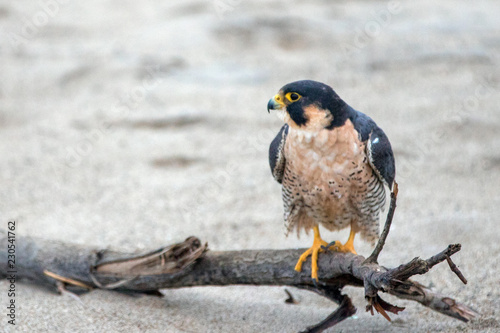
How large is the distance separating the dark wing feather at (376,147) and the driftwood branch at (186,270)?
423 mm

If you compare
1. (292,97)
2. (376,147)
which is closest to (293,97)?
(292,97)

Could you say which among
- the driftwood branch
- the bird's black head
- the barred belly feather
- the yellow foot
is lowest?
the driftwood branch

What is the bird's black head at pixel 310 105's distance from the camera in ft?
7.95

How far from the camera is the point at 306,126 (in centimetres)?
247

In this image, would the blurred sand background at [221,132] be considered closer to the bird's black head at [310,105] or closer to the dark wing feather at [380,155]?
the dark wing feather at [380,155]

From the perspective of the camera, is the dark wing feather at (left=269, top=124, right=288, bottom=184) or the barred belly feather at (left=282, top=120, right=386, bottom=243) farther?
the dark wing feather at (left=269, top=124, right=288, bottom=184)

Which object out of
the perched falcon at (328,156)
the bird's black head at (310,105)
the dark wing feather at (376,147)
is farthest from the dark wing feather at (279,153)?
the dark wing feather at (376,147)

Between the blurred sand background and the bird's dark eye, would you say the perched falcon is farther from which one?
the blurred sand background

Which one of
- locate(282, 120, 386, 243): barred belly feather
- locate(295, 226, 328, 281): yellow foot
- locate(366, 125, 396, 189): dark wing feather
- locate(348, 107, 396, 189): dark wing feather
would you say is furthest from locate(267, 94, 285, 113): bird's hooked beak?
locate(295, 226, 328, 281): yellow foot

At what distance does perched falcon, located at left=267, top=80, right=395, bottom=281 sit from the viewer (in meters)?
2.45

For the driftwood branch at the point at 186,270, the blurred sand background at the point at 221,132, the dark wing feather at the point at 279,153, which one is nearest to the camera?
the driftwood branch at the point at 186,270

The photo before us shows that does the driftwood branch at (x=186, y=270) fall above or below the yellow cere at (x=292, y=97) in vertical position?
below

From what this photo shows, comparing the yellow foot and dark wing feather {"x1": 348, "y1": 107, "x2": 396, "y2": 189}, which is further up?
dark wing feather {"x1": 348, "y1": 107, "x2": 396, "y2": 189}

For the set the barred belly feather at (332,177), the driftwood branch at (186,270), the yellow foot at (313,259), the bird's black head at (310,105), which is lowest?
the driftwood branch at (186,270)
